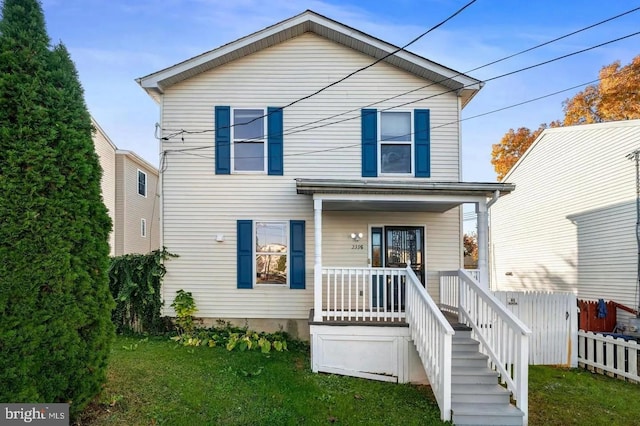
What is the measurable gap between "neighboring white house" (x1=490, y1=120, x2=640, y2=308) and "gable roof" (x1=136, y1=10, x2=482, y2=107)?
17.1 ft

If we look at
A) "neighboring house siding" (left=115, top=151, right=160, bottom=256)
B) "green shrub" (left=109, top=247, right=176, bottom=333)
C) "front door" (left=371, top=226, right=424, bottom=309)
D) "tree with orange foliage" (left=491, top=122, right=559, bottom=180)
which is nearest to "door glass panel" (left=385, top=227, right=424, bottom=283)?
"front door" (left=371, top=226, right=424, bottom=309)

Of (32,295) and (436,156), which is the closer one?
(32,295)

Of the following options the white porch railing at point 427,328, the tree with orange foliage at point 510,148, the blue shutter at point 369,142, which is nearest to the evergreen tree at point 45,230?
the white porch railing at point 427,328

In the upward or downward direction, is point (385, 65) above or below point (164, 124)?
above

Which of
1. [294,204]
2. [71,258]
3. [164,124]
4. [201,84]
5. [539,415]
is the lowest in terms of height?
[539,415]

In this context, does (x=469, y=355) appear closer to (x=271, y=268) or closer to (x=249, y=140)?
(x=271, y=268)

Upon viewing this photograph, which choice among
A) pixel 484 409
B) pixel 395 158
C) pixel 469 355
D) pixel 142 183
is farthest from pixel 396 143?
pixel 142 183

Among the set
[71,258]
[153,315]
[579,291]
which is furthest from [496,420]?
[579,291]

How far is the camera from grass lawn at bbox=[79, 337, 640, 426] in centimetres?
467

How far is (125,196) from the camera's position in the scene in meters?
16.9

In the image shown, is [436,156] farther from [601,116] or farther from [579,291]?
[601,116]

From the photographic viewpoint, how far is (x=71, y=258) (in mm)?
4066

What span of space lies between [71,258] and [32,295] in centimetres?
48

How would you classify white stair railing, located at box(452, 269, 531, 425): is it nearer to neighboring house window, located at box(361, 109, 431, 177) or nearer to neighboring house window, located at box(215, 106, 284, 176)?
neighboring house window, located at box(361, 109, 431, 177)
